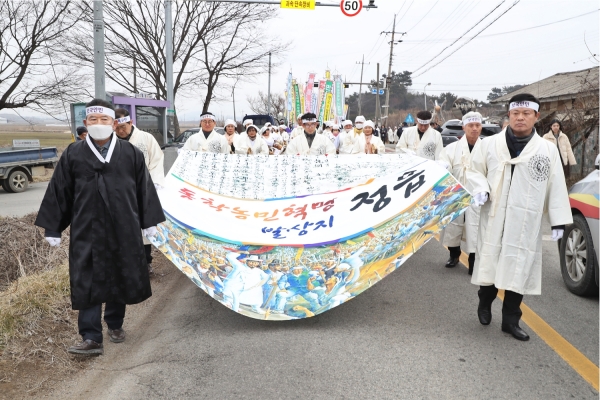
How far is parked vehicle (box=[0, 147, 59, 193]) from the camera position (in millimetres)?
13953

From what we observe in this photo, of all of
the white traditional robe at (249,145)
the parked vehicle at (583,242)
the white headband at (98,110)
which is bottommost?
the parked vehicle at (583,242)

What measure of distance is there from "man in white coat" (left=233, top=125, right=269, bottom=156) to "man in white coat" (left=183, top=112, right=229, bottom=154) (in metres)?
1.96

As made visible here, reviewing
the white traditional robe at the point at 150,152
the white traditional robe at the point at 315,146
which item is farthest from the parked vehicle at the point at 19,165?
the white traditional robe at the point at 150,152

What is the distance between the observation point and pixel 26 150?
14.3m

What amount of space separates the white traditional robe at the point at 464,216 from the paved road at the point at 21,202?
768 centimetres

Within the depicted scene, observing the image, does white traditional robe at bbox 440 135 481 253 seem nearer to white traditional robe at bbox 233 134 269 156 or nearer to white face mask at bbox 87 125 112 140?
white face mask at bbox 87 125 112 140

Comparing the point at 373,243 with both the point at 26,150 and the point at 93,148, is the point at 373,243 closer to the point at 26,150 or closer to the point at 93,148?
the point at 93,148

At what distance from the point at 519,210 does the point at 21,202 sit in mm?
11522

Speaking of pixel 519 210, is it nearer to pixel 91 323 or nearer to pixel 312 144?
pixel 91 323

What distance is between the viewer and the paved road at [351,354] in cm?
325

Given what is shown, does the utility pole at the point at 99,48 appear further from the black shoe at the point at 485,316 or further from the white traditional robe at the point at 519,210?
the black shoe at the point at 485,316

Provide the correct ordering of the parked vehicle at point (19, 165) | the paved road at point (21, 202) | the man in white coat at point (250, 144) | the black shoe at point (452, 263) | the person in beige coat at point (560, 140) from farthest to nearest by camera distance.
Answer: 1. the parked vehicle at point (19, 165)
2. the person in beige coat at point (560, 140)
3. the man in white coat at point (250, 144)
4. the paved road at point (21, 202)
5. the black shoe at point (452, 263)

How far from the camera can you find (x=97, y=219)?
11.9 feet

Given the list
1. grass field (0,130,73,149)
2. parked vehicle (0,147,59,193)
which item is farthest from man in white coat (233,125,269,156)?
grass field (0,130,73,149)
